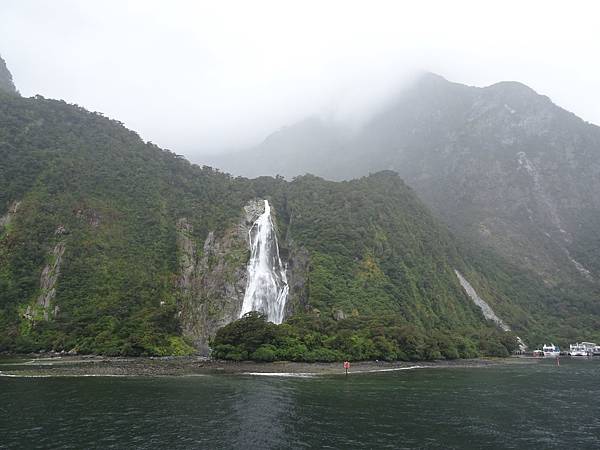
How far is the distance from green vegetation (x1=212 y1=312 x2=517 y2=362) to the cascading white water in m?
13.2

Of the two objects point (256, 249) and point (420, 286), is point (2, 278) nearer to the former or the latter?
point (256, 249)

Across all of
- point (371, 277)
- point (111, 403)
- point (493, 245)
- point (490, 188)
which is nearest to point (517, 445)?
point (111, 403)

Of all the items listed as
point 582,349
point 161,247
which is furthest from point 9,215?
point 582,349

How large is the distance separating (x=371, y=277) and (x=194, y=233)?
38.9 meters

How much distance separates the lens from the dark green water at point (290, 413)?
2292 cm

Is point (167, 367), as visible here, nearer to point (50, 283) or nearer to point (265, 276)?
point (265, 276)

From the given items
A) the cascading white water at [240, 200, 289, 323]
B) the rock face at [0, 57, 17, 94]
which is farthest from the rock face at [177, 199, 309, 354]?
the rock face at [0, 57, 17, 94]

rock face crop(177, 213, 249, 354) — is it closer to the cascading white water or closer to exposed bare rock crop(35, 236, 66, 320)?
the cascading white water

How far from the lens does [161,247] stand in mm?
94188

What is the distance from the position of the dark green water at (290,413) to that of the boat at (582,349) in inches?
2575

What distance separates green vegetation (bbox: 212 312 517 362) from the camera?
197 feet

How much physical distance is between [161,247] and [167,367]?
4594cm

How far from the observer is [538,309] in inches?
5002

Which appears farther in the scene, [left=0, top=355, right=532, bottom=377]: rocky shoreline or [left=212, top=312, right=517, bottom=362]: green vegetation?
[left=212, top=312, right=517, bottom=362]: green vegetation
